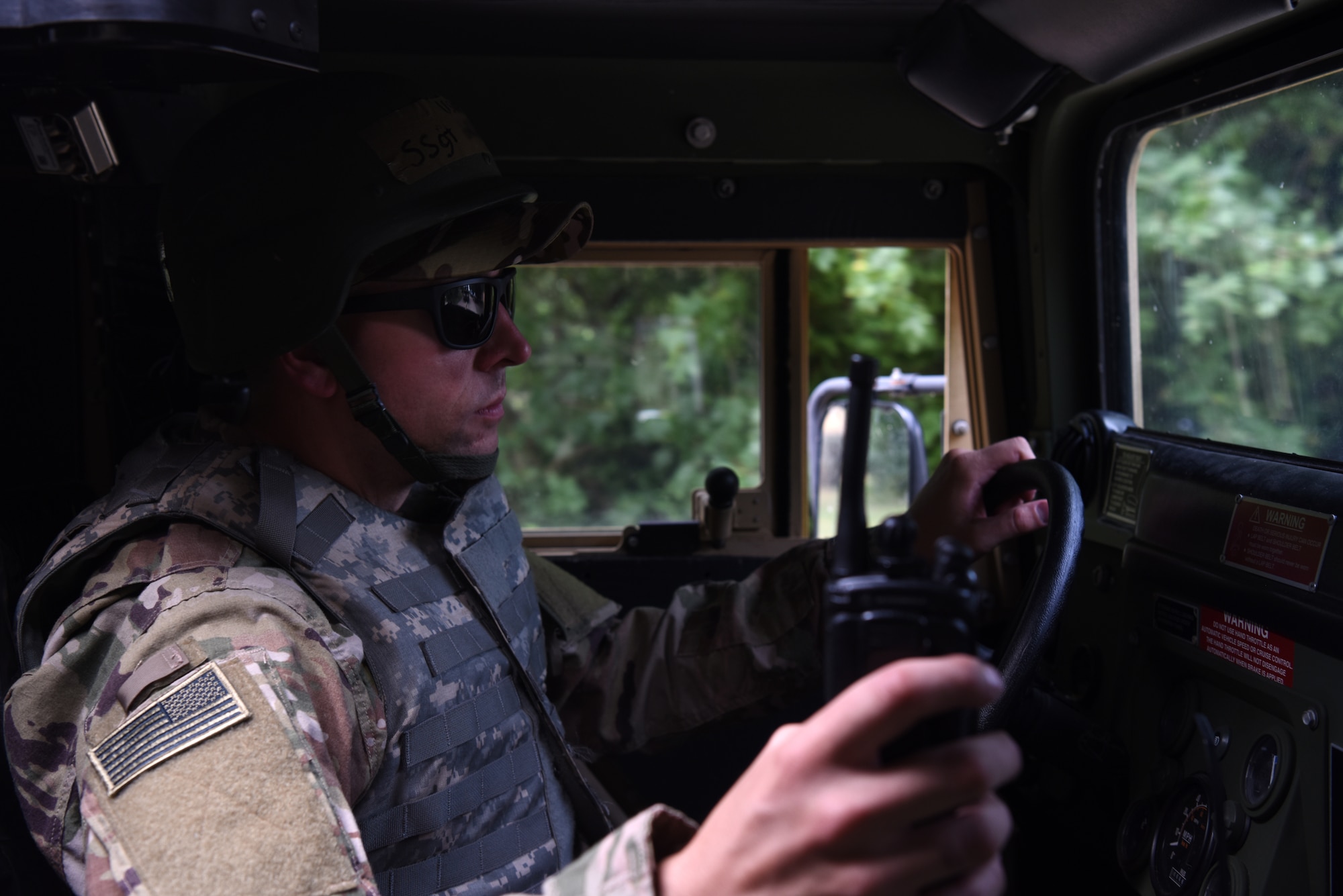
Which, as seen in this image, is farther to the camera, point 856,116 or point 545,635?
point 856,116

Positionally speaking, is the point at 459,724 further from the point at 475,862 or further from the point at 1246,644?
the point at 1246,644

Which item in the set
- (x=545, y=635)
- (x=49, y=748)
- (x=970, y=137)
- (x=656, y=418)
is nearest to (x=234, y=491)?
(x=49, y=748)

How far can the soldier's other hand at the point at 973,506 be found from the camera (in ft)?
5.11

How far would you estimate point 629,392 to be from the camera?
500cm

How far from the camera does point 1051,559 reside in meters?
1.35

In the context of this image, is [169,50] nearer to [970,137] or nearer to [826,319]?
[970,137]

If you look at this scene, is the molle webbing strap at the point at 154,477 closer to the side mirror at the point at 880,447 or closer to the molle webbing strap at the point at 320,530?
the molle webbing strap at the point at 320,530

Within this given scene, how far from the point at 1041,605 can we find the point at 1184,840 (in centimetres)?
48

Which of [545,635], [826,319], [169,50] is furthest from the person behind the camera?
[826,319]

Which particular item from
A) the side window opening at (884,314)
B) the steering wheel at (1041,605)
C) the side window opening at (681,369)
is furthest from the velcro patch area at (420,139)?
the side window opening at (884,314)

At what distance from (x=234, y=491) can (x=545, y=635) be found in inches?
26.8

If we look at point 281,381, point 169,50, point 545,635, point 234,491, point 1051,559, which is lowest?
point 545,635

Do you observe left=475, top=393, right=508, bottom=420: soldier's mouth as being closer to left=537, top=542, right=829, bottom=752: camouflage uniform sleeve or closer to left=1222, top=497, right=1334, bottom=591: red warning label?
left=537, top=542, right=829, bottom=752: camouflage uniform sleeve

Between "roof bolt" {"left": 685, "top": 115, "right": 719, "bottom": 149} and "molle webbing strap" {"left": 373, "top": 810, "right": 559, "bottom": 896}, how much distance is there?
1.24m
